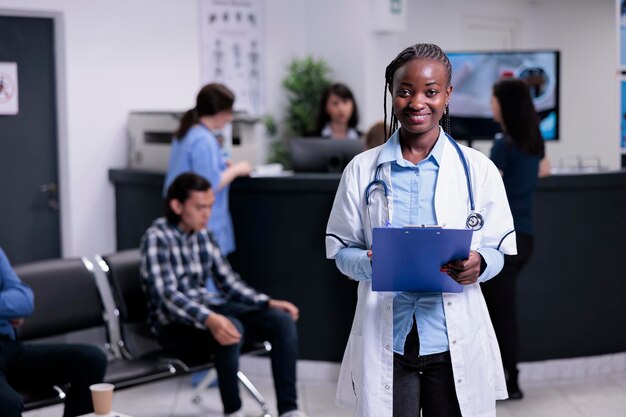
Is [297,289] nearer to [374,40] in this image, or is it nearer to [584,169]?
[584,169]

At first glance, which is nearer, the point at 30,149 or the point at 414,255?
the point at 414,255

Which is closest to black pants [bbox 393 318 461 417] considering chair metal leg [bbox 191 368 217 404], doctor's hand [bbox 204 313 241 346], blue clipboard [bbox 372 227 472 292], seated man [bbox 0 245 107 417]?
blue clipboard [bbox 372 227 472 292]

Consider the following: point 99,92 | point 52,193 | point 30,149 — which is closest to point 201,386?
point 52,193

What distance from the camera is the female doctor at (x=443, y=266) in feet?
6.89

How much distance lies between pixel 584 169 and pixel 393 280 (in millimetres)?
Result: 3393

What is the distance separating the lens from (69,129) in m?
5.66

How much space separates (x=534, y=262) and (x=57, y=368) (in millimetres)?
2490

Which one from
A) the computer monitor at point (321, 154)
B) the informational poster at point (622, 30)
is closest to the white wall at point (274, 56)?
the informational poster at point (622, 30)

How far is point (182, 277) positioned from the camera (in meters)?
3.97

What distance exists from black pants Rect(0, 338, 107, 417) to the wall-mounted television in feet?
11.4

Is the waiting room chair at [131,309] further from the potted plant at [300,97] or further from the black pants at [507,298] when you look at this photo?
the potted plant at [300,97]

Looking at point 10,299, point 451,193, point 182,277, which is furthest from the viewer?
point 182,277

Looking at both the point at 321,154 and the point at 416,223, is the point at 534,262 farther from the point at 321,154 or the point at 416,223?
the point at 416,223

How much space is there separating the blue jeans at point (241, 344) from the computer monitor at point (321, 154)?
1.36 metres
